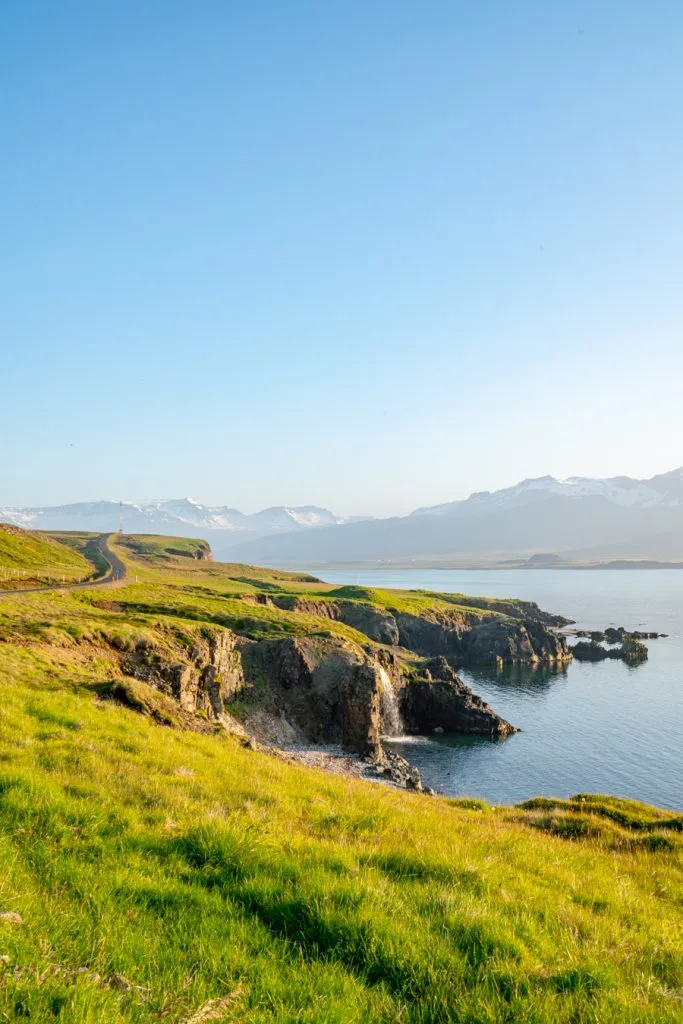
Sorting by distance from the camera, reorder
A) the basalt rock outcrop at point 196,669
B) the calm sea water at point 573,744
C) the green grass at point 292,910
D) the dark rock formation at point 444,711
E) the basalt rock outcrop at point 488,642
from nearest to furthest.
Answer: the green grass at point 292,910
the basalt rock outcrop at point 196,669
the calm sea water at point 573,744
the dark rock formation at point 444,711
the basalt rock outcrop at point 488,642

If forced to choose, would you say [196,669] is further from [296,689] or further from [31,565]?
[31,565]

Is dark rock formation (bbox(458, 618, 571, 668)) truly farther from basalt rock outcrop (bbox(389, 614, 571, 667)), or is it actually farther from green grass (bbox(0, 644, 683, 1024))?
green grass (bbox(0, 644, 683, 1024))

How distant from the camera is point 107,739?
48.8 feet

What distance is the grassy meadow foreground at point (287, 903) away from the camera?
5258mm

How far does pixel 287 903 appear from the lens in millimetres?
7020

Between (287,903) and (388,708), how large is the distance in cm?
7113

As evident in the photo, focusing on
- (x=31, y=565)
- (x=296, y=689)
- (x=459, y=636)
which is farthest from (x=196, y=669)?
(x=459, y=636)

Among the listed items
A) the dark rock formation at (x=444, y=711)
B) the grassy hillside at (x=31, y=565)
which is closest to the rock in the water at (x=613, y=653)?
the dark rock formation at (x=444, y=711)

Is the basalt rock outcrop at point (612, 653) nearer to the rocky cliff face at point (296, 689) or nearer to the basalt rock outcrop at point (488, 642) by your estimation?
the basalt rock outcrop at point (488, 642)

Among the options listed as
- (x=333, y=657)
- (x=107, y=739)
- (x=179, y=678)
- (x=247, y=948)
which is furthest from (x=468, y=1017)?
(x=333, y=657)

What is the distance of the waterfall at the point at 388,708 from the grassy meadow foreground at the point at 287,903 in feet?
194

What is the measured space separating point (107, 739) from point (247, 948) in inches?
409

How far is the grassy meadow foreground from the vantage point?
17.3 feet

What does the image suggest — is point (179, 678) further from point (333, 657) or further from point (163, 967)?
point (163, 967)
